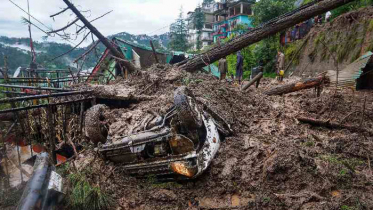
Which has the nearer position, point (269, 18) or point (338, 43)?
point (338, 43)

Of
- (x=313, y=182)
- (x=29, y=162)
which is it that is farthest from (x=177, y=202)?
(x=29, y=162)

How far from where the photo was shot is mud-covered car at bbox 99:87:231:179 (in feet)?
10.6

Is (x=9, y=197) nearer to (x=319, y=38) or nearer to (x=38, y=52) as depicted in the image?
(x=319, y=38)

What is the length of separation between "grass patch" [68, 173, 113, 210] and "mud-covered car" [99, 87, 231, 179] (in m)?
0.65

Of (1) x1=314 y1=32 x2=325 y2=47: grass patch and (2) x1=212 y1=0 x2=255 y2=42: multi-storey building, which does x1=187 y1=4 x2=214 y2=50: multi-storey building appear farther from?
(1) x1=314 y1=32 x2=325 y2=47: grass patch

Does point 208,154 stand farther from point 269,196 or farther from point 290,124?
point 290,124

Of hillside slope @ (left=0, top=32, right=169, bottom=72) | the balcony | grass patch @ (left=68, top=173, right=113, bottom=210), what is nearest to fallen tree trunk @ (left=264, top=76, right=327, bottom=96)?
grass patch @ (left=68, top=173, right=113, bottom=210)

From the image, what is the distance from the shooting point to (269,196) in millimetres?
3014

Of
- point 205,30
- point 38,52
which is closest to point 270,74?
point 38,52

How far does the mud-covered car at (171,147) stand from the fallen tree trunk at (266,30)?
4922 mm

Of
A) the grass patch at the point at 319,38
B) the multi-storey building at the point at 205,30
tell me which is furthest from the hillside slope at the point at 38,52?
the grass patch at the point at 319,38

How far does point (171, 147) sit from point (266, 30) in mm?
5769

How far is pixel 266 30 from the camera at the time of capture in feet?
24.1

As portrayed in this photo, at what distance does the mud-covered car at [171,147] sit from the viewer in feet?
10.6
